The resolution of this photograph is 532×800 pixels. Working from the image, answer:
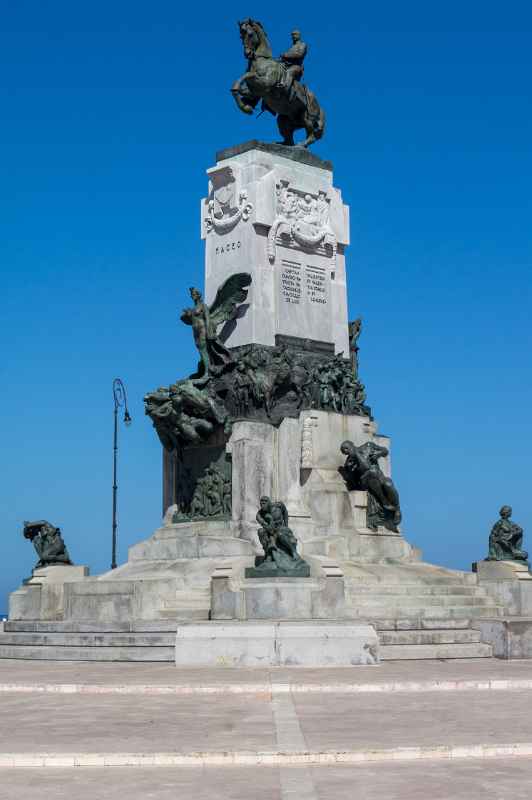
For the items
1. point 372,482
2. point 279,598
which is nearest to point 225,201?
point 372,482

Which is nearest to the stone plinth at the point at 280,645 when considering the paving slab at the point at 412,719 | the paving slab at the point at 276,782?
the paving slab at the point at 412,719

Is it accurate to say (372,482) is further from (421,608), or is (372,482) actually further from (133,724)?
(133,724)

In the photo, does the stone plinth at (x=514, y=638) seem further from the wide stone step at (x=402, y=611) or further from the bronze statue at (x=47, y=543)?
the bronze statue at (x=47, y=543)

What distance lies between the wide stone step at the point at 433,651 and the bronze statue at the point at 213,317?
9.32 m

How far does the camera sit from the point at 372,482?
27.3m

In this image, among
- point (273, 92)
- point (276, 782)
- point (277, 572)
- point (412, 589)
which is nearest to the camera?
point (276, 782)

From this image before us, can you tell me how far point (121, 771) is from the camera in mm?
9633

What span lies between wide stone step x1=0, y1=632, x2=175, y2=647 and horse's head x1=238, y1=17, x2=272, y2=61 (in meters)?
15.9

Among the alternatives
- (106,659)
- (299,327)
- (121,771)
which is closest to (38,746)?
(121,771)

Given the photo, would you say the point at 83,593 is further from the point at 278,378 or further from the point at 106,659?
the point at 278,378

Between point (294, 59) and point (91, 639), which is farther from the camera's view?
point (294, 59)

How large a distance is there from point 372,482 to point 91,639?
27.4 feet

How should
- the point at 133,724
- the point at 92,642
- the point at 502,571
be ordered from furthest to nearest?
the point at 502,571 → the point at 92,642 → the point at 133,724

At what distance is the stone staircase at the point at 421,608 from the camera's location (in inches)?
824
